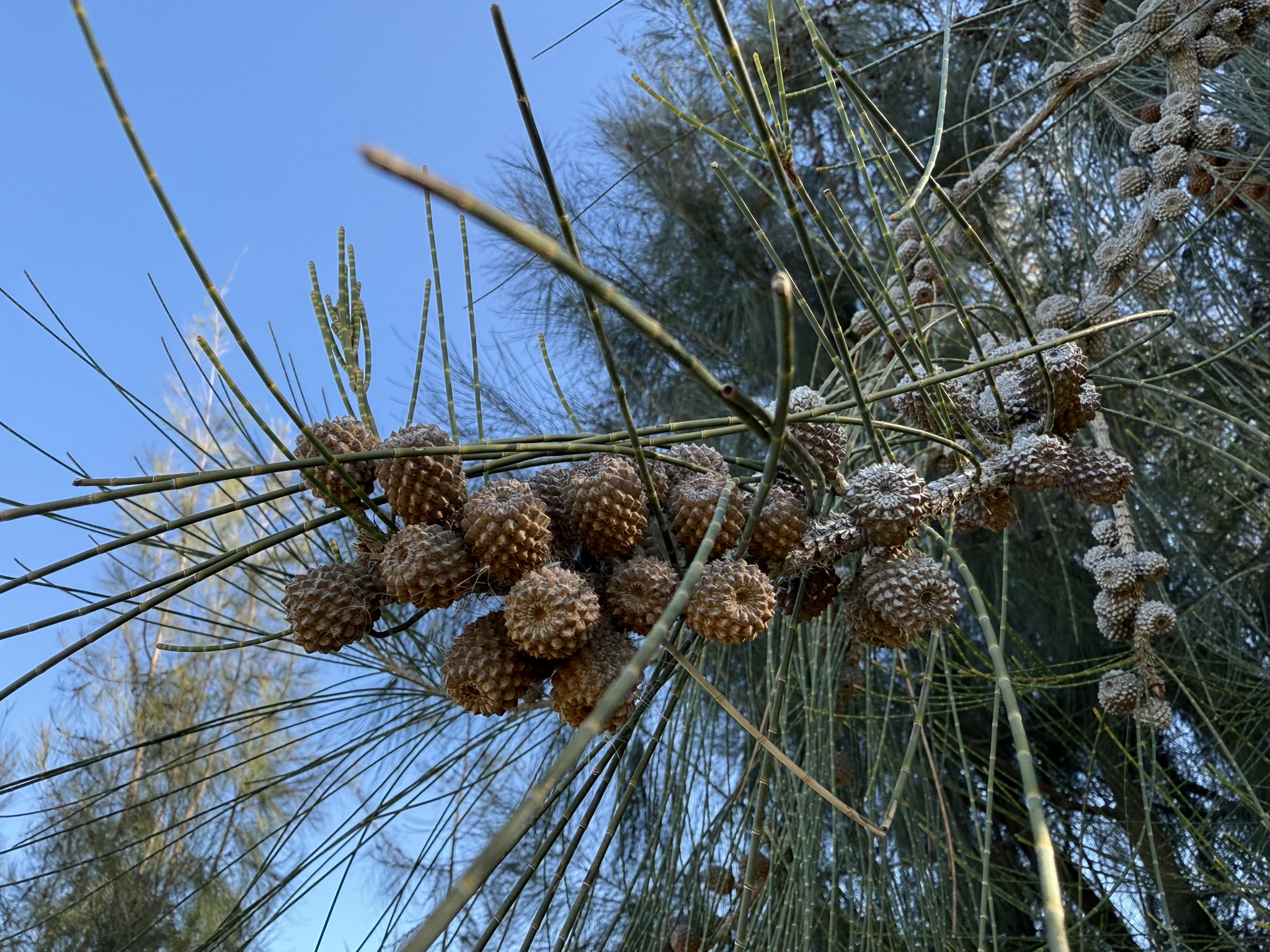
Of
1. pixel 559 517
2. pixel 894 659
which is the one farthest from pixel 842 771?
pixel 559 517

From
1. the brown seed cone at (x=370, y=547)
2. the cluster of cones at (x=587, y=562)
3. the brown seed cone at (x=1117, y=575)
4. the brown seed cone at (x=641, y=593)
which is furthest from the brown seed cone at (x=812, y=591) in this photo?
the brown seed cone at (x=1117, y=575)

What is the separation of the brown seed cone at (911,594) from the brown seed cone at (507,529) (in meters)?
0.19

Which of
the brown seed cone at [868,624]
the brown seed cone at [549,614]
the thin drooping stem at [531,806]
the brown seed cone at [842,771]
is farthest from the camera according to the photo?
the brown seed cone at [842,771]

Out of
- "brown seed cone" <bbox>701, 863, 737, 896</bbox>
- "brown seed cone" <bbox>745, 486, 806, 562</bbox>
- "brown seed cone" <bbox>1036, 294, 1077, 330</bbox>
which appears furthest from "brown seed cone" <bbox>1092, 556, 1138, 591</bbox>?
"brown seed cone" <bbox>745, 486, 806, 562</bbox>

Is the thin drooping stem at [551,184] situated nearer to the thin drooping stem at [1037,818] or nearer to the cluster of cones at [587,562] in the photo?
the cluster of cones at [587,562]

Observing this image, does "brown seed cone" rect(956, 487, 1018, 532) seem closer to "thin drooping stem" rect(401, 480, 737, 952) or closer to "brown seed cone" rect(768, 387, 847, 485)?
"brown seed cone" rect(768, 387, 847, 485)

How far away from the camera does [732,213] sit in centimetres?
255

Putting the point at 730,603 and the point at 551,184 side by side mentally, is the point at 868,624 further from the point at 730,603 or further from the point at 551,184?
the point at 551,184

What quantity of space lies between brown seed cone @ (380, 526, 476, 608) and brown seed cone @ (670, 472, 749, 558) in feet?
0.36

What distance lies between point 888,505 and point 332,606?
0.99ft

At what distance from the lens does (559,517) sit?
0.56 meters

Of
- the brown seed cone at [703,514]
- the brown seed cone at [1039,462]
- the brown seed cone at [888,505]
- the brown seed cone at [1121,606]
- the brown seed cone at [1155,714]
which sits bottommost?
the brown seed cone at [703,514]

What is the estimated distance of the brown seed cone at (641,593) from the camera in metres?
0.51

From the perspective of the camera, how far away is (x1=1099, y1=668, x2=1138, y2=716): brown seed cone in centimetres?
105
